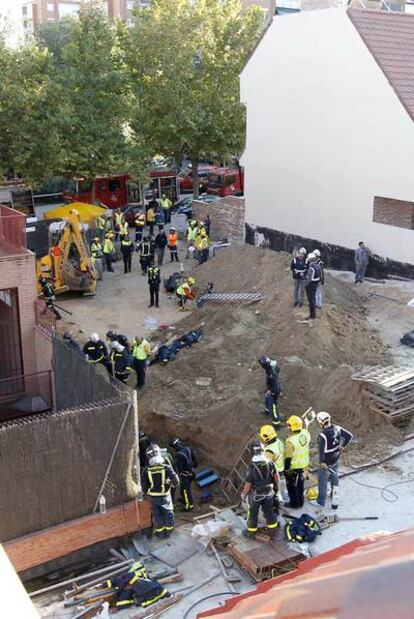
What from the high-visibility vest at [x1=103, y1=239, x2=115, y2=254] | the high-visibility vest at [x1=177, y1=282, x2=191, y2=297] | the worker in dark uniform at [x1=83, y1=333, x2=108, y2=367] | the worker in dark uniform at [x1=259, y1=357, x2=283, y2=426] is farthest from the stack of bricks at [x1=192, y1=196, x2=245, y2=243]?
the worker in dark uniform at [x1=259, y1=357, x2=283, y2=426]

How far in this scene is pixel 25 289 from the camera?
1494 centimetres

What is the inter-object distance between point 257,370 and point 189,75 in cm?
1995

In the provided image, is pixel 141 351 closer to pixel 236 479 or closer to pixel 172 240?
pixel 236 479

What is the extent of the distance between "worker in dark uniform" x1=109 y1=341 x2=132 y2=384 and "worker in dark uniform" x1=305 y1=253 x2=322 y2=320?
4708 mm

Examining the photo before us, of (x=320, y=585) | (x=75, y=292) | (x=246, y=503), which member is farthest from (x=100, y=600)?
(x=75, y=292)

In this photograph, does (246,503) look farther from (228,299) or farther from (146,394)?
(228,299)

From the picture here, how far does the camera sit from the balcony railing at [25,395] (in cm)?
1414

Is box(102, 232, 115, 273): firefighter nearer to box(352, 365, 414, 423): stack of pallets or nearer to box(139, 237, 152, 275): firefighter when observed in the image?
box(139, 237, 152, 275): firefighter

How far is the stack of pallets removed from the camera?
500 inches

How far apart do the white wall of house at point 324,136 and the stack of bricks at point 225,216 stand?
1.23 m

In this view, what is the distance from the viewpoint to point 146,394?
15773 mm

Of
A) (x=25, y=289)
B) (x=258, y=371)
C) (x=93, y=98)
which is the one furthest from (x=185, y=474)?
(x=93, y=98)

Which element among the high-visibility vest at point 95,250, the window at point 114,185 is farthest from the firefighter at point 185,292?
the window at point 114,185

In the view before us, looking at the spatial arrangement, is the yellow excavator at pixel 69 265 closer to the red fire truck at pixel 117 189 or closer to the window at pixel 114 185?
the red fire truck at pixel 117 189
